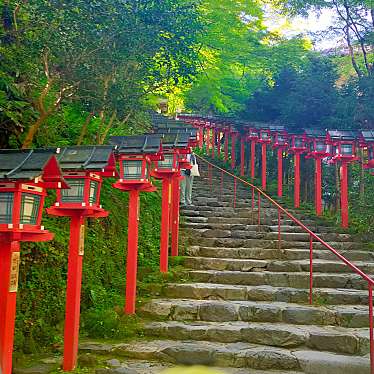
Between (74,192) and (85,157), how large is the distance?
1.36 ft

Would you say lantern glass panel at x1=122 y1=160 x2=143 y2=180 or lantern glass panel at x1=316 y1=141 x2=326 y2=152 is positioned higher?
lantern glass panel at x1=316 y1=141 x2=326 y2=152

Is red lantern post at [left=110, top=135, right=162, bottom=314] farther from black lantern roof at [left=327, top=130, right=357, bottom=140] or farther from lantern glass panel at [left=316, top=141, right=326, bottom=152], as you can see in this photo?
lantern glass panel at [left=316, top=141, right=326, bottom=152]

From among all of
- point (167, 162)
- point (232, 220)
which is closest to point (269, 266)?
point (167, 162)

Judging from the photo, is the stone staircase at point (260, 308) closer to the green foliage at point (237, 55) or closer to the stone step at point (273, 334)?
the stone step at point (273, 334)

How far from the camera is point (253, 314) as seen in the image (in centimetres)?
627

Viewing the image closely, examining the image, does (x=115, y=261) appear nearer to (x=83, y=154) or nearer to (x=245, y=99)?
(x=83, y=154)

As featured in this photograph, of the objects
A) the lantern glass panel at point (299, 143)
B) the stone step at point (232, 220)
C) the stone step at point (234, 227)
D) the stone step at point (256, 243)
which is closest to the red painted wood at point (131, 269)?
the stone step at point (256, 243)

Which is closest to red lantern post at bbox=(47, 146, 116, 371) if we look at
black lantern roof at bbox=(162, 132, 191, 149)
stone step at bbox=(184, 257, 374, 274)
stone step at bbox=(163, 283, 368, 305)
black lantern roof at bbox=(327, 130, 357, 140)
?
stone step at bbox=(163, 283, 368, 305)

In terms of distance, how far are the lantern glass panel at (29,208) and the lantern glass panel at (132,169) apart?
2193 mm

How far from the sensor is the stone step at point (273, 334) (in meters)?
5.40

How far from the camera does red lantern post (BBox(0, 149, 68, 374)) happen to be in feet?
12.1

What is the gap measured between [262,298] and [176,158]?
2851mm

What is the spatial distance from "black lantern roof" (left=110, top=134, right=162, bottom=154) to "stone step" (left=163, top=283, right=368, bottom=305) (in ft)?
7.81

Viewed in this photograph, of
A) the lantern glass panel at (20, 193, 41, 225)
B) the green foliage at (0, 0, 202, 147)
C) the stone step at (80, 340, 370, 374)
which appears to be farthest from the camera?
the green foliage at (0, 0, 202, 147)
